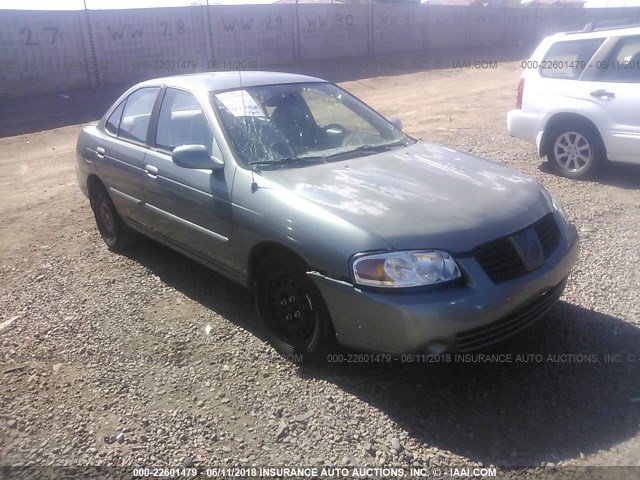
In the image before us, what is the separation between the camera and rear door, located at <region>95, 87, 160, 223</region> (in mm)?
4836

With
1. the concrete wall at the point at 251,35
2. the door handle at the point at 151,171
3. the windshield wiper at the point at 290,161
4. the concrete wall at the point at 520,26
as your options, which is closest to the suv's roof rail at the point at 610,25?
the windshield wiper at the point at 290,161

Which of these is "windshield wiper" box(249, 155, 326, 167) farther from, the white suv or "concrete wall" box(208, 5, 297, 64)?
"concrete wall" box(208, 5, 297, 64)

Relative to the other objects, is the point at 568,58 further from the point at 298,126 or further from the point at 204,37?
the point at 204,37

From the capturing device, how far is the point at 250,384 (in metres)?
3.46

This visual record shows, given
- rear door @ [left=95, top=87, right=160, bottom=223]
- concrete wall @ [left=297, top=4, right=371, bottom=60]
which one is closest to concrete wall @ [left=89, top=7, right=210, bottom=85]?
concrete wall @ [left=297, top=4, right=371, bottom=60]

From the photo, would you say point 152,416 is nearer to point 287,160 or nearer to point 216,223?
point 216,223

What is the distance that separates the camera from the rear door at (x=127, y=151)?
15.9 ft

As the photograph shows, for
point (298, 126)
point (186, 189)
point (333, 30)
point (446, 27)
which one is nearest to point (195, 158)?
point (186, 189)

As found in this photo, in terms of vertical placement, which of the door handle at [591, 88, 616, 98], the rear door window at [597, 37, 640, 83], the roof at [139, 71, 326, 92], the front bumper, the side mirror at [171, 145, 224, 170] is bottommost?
the front bumper

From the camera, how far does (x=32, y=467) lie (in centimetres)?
290

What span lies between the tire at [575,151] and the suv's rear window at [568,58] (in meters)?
0.67

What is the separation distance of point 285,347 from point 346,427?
76 centimetres

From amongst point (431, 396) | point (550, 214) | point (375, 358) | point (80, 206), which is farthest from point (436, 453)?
point (80, 206)

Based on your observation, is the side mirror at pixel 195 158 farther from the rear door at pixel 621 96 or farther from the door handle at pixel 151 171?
the rear door at pixel 621 96
